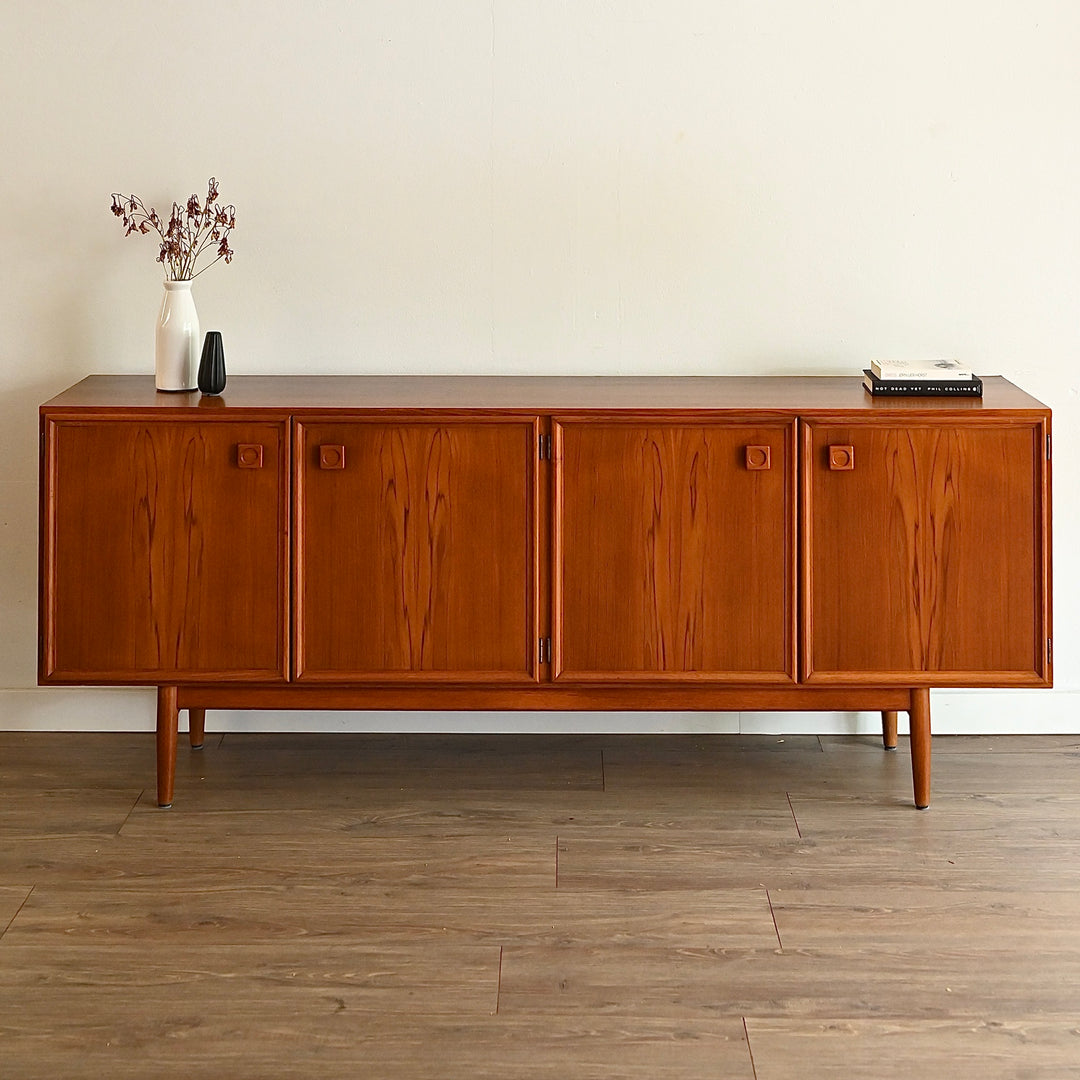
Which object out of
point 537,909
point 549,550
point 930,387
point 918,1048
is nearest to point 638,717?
point 549,550

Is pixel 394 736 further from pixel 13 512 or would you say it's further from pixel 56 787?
pixel 13 512

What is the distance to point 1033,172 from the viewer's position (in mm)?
3049

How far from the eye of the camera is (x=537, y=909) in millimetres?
2348

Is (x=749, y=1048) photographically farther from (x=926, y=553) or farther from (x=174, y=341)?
(x=174, y=341)

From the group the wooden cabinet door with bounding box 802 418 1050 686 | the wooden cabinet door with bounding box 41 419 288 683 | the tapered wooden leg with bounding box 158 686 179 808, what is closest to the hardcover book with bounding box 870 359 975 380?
the wooden cabinet door with bounding box 802 418 1050 686

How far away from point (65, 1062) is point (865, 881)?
1.37 m

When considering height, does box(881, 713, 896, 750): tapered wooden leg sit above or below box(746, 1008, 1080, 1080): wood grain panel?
above

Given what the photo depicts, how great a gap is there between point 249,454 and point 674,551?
0.85 metres

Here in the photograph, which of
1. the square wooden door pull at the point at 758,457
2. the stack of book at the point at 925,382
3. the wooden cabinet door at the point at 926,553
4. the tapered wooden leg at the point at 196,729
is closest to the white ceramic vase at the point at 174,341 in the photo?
the tapered wooden leg at the point at 196,729

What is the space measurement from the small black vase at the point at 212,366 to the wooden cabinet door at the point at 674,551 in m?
0.73

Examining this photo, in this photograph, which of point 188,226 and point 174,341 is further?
point 188,226

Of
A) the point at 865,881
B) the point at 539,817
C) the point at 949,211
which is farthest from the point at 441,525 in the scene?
the point at 949,211

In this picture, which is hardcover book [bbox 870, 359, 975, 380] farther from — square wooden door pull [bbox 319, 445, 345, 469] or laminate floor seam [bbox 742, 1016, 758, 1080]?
laminate floor seam [bbox 742, 1016, 758, 1080]

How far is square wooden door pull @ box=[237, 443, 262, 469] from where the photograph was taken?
265 centimetres
